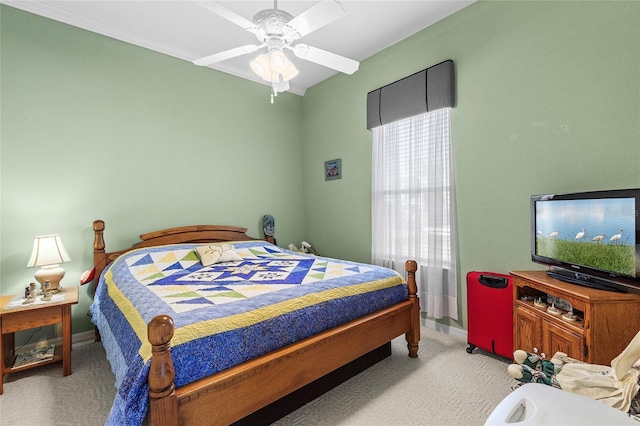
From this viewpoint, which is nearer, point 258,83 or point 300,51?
point 300,51

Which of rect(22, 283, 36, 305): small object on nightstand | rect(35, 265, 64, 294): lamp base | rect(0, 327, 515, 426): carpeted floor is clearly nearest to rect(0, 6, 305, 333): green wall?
rect(35, 265, 64, 294): lamp base

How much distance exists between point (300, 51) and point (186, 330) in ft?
5.88

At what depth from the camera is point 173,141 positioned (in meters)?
3.38

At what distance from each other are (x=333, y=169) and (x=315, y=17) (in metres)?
2.42

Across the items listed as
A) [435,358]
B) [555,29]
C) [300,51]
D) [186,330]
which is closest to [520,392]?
[186,330]

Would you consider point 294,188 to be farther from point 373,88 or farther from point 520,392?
point 520,392

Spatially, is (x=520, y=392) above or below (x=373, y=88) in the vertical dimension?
below

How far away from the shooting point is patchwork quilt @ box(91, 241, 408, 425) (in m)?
1.32

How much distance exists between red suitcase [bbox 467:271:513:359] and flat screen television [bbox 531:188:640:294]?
34 cm

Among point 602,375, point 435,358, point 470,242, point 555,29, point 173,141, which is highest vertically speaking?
point 555,29

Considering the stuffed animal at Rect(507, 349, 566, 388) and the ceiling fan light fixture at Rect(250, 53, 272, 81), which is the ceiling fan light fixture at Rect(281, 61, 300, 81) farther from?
the stuffed animal at Rect(507, 349, 566, 388)

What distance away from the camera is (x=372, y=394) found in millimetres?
2000

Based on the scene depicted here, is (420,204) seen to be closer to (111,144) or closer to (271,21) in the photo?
(271,21)

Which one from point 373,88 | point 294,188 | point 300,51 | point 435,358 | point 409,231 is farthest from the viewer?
point 294,188
